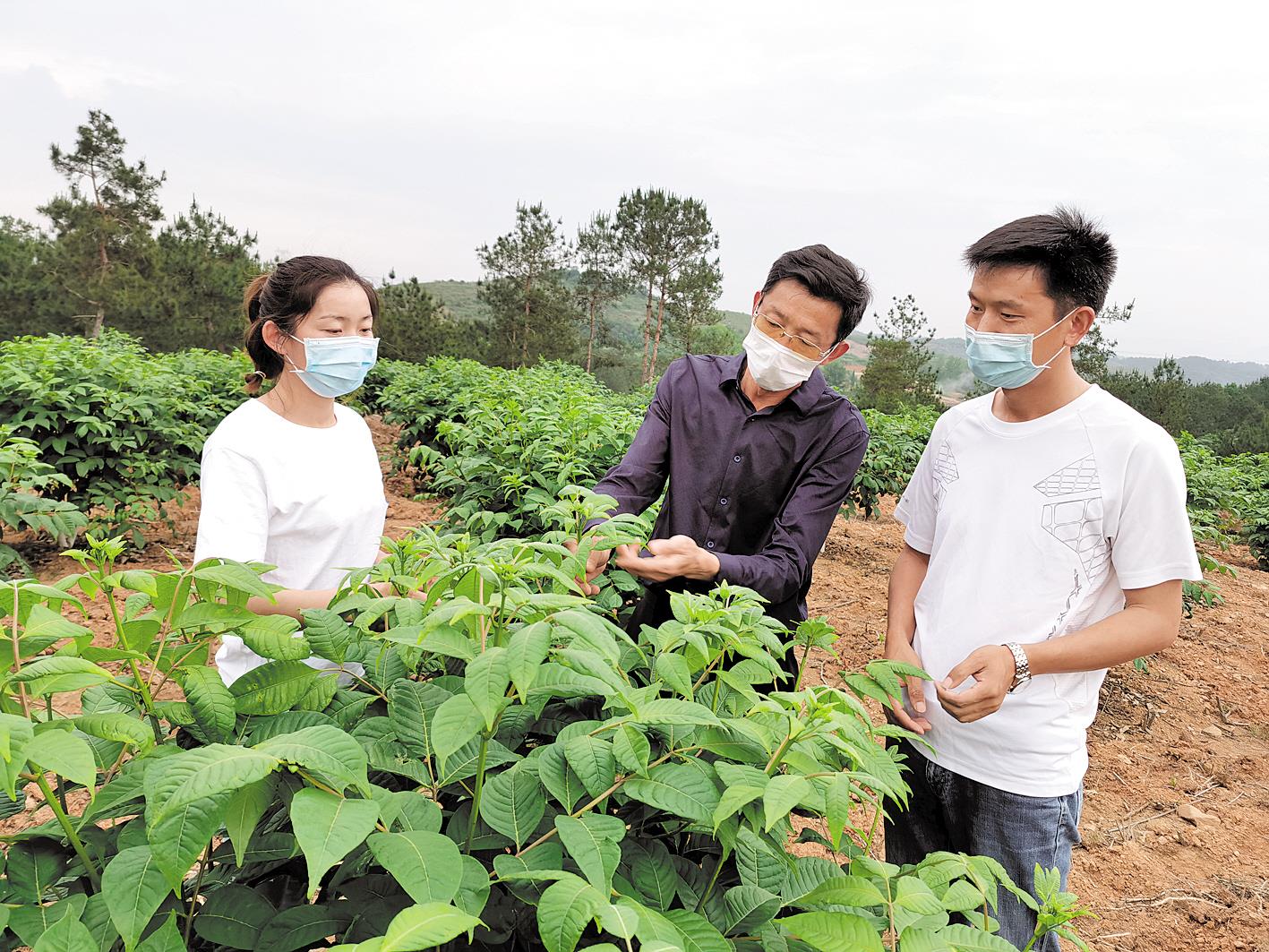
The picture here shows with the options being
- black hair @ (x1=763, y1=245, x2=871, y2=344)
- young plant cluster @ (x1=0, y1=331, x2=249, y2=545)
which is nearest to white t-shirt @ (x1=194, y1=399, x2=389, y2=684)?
black hair @ (x1=763, y1=245, x2=871, y2=344)

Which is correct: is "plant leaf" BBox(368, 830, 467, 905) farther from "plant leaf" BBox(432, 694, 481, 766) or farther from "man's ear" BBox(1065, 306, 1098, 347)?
"man's ear" BBox(1065, 306, 1098, 347)

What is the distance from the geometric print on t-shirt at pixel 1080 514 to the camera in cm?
170

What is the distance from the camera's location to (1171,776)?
14.4 feet

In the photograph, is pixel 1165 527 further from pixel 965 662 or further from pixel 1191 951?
pixel 1191 951

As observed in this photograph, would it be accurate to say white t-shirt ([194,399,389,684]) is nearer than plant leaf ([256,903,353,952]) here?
No

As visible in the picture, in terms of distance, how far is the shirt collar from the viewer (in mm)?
2244

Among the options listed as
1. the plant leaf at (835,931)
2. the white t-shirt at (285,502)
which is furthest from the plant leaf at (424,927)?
the white t-shirt at (285,502)

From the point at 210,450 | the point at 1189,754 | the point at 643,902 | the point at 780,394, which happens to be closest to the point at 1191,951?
the point at 1189,754

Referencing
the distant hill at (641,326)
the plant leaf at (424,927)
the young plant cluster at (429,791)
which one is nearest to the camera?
the plant leaf at (424,927)

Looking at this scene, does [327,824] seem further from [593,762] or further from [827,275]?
[827,275]

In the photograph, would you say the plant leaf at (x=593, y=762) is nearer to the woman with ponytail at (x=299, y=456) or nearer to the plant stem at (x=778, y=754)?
the plant stem at (x=778, y=754)

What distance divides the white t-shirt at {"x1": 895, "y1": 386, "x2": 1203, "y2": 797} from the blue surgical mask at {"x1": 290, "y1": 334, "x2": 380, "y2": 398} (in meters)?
1.59

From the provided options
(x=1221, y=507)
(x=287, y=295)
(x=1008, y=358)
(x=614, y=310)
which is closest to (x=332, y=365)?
(x=287, y=295)

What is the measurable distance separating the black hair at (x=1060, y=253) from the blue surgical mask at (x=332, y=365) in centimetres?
157
